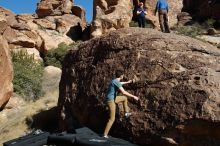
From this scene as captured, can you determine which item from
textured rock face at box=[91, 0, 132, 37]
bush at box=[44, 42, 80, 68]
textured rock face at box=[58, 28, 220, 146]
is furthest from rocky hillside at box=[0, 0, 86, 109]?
textured rock face at box=[58, 28, 220, 146]

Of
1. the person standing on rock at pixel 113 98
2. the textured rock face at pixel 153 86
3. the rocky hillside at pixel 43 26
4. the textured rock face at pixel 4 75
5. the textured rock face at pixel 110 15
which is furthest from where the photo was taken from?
the textured rock face at pixel 110 15

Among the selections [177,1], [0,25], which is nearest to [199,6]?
[177,1]

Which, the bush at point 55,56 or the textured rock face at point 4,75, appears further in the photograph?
the bush at point 55,56

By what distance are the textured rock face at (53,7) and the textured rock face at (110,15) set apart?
2.87 metres

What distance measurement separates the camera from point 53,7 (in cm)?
3850

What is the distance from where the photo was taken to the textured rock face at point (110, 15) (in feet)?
106

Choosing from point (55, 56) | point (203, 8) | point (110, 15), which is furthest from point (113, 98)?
point (203, 8)

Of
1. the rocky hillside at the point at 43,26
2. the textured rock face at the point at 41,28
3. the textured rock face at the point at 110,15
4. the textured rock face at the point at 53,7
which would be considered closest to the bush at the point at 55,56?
the rocky hillside at the point at 43,26

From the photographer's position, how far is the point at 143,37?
488 inches

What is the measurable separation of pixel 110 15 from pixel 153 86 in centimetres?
2212

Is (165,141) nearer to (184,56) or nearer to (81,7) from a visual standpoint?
(184,56)

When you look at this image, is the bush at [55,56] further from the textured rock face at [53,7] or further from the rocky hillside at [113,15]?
the textured rock face at [53,7]

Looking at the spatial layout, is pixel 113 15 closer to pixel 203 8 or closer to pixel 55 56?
pixel 55 56

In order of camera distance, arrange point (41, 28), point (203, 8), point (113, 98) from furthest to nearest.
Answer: point (203, 8)
point (41, 28)
point (113, 98)
